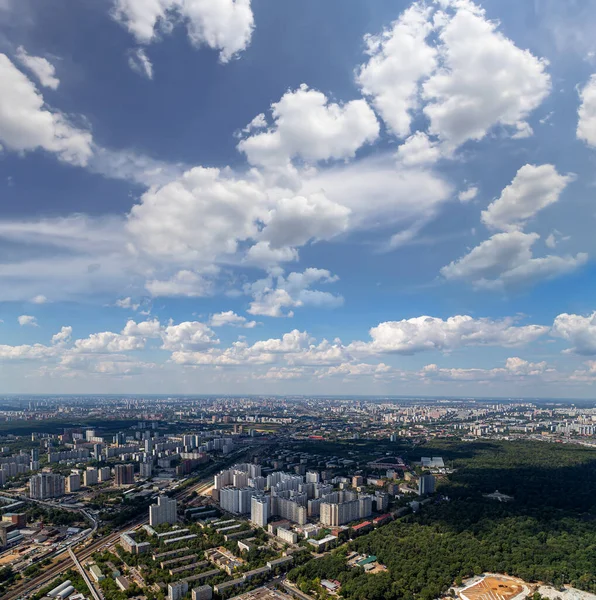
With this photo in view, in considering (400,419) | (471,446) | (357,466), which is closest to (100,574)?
(357,466)

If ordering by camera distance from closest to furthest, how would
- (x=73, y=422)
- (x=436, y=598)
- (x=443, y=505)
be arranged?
1. (x=436, y=598)
2. (x=443, y=505)
3. (x=73, y=422)

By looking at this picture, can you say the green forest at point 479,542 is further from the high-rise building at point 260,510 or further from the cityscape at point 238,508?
the high-rise building at point 260,510

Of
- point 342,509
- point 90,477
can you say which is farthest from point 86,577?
point 90,477

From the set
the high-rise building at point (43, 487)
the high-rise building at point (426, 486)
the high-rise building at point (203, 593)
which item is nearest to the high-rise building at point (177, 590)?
the high-rise building at point (203, 593)

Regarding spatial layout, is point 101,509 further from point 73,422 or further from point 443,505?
point 73,422

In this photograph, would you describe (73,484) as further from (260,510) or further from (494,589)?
(494,589)
